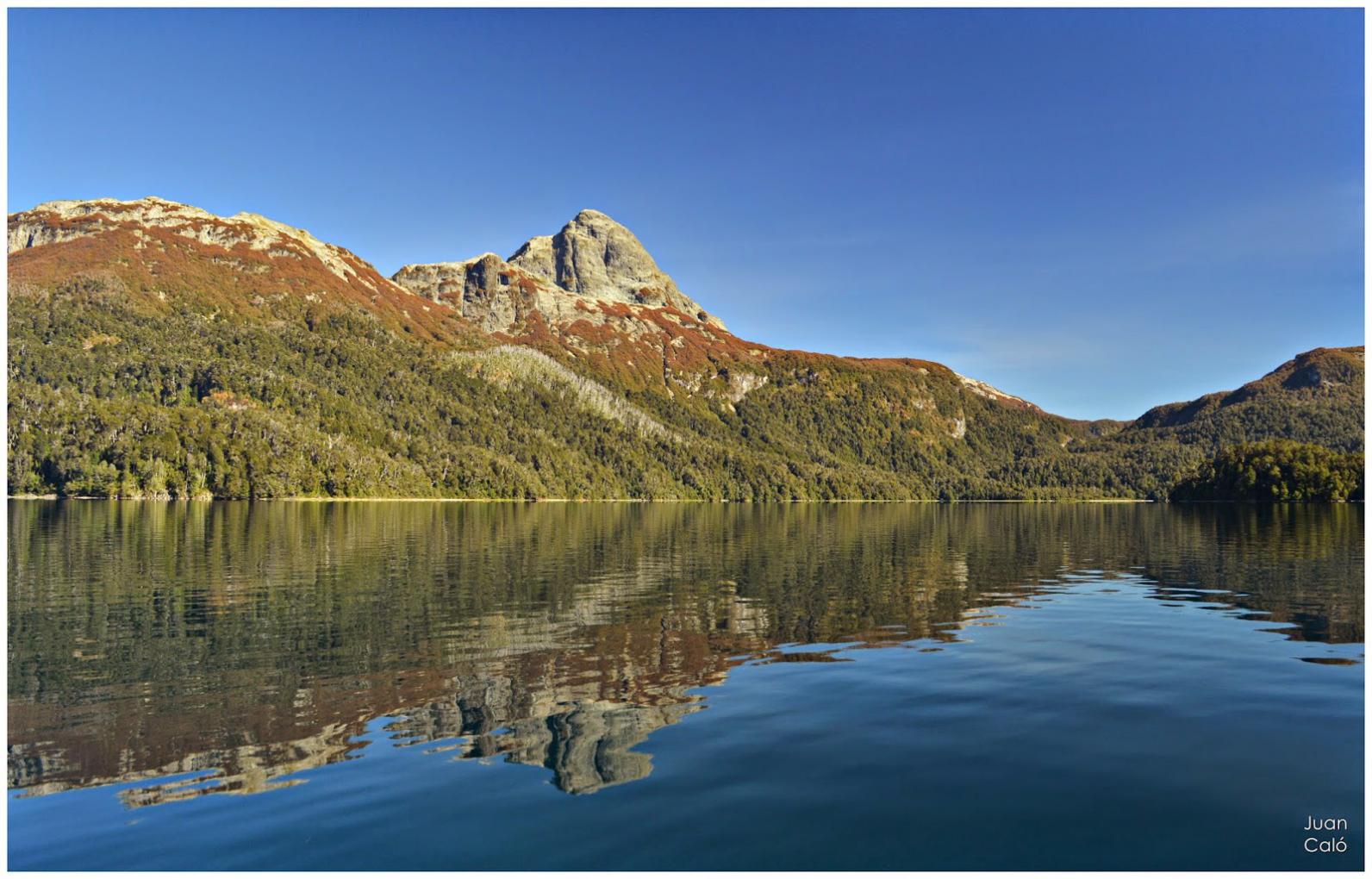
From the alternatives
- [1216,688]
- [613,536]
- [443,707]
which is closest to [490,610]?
[443,707]

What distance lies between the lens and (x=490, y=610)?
43219 millimetres

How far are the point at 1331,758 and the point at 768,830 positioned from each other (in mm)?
14408

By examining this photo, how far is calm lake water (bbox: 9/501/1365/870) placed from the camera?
15312 millimetres
